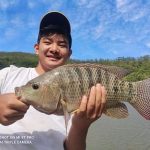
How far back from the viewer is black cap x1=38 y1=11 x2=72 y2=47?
3.47 metres

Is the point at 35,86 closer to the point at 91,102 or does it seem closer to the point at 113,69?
the point at 91,102

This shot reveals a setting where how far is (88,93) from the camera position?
2.82 m

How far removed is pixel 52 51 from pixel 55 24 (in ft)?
1.08

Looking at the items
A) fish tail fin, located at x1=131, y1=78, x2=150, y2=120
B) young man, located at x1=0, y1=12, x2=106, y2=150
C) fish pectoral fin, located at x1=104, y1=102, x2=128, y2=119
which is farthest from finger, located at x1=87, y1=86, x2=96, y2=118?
fish tail fin, located at x1=131, y1=78, x2=150, y2=120

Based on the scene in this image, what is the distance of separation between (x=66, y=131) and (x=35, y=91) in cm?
63

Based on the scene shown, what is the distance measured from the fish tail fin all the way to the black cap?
2.73 feet

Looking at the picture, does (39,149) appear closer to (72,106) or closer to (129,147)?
(72,106)

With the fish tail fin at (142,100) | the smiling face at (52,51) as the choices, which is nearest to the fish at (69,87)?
the fish tail fin at (142,100)

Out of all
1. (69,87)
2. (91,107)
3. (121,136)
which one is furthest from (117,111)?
(121,136)

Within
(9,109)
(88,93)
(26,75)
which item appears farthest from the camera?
(26,75)

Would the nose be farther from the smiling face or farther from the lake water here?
the lake water

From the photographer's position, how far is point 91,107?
291 centimetres

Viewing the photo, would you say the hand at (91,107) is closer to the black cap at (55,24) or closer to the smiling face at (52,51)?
the smiling face at (52,51)

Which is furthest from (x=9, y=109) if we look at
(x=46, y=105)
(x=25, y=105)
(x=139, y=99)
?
(x=139, y=99)
